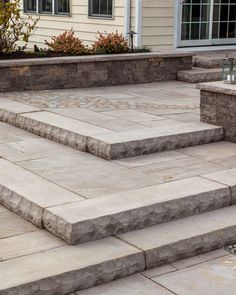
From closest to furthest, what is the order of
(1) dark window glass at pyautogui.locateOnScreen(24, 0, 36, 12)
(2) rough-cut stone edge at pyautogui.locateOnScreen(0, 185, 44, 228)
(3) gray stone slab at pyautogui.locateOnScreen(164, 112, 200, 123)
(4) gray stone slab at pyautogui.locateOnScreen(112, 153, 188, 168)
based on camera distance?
(2) rough-cut stone edge at pyautogui.locateOnScreen(0, 185, 44, 228), (4) gray stone slab at pyautogui.locateOnScreen(112, 153, 188, 168), (3) gray stone slab at pyautogui.locateOnScreen(164, 112, 200, 123), (1) dark window glass at pyautogui.locateOnScreen(24, 0, 36, 12)

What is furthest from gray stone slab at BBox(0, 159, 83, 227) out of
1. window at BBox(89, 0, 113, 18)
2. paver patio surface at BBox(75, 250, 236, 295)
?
window at BBox(89, 0, 113, 18)

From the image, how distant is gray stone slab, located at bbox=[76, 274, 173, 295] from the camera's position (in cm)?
413

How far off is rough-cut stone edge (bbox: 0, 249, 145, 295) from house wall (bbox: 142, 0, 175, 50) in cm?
823

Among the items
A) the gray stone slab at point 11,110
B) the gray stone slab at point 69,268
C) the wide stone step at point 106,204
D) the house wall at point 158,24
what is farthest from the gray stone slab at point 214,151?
the house wall at point 158,24

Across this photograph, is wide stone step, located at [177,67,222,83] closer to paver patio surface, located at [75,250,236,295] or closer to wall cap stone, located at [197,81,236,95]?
wall cap stone, located at [197,81,236,95]

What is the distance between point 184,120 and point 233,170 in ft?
5.89

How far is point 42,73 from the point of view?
9594mm

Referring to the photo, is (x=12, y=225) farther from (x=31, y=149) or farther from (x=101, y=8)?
(x=101, y=8)

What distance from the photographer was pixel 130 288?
421 cm

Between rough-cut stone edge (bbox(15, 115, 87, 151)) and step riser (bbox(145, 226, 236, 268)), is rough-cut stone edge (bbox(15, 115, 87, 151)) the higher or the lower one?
the higher one

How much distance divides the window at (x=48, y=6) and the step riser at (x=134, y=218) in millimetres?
9546

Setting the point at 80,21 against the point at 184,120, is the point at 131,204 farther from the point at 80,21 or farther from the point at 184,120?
the point at 80,21

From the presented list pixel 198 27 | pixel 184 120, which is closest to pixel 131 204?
pixel 184 120

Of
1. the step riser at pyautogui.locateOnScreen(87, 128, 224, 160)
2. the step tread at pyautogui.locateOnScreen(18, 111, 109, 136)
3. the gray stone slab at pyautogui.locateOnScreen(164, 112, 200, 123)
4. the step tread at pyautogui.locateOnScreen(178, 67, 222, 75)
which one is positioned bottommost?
the step riser at pyautogui.locateOnScreen(87, 128, 224, 160)
